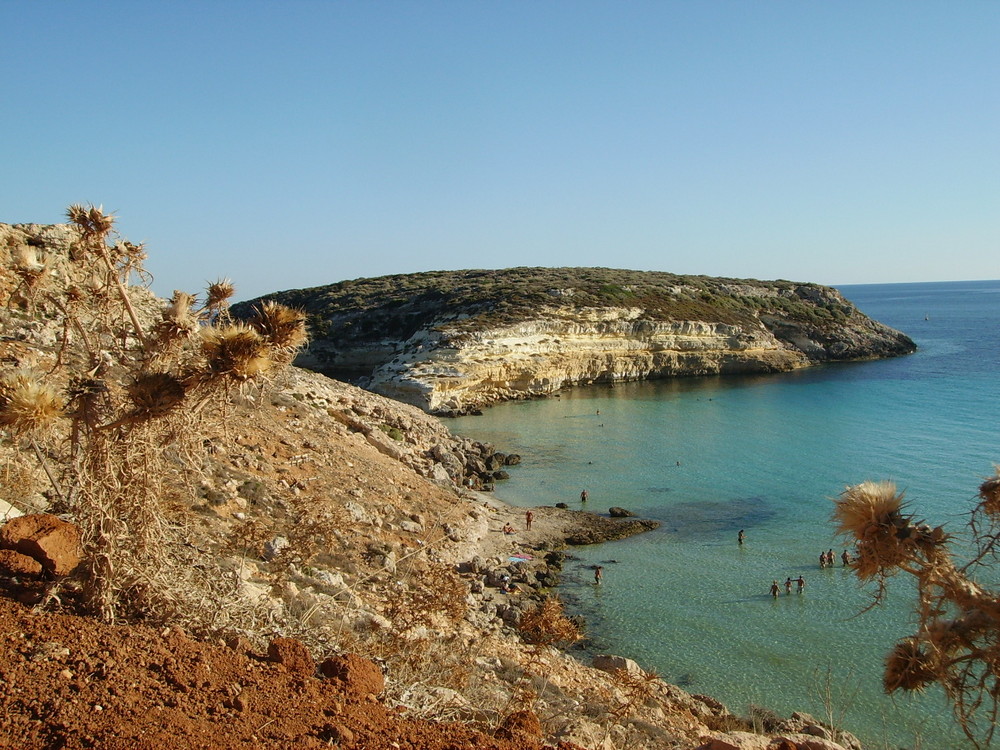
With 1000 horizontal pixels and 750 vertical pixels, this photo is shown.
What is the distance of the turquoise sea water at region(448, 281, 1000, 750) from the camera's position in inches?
589

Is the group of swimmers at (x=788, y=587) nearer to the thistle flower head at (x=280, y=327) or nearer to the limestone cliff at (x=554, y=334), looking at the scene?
the thistle flower head at (x=280, y=327)

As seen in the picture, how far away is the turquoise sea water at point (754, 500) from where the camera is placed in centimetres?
1495

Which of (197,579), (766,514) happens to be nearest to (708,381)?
(766,514)

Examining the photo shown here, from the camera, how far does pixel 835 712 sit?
13.4 m

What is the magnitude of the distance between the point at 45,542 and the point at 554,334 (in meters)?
51.4

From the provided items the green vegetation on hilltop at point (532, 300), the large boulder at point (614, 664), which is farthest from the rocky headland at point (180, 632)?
the green vegetation on hilltop at point (532, 300)

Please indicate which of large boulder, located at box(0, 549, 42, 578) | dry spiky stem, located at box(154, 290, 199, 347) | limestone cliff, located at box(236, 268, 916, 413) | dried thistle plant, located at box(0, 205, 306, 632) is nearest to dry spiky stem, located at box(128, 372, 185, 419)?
dried thistle plant, located at box(0, 205, 306, 632)

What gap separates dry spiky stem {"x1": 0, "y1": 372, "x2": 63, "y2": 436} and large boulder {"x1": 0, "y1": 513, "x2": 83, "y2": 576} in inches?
61.0

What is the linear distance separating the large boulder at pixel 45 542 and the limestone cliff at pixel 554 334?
3920cm

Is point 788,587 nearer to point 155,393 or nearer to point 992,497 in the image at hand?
point 992,497

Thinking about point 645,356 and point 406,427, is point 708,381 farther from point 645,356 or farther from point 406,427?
point 406,427

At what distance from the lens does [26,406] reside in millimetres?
5363

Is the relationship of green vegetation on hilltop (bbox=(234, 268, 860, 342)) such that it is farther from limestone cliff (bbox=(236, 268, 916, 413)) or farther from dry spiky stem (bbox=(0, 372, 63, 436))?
dry spiky stem (bbox=(0, 372, 63, 436))

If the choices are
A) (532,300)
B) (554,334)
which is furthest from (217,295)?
(532,300)
